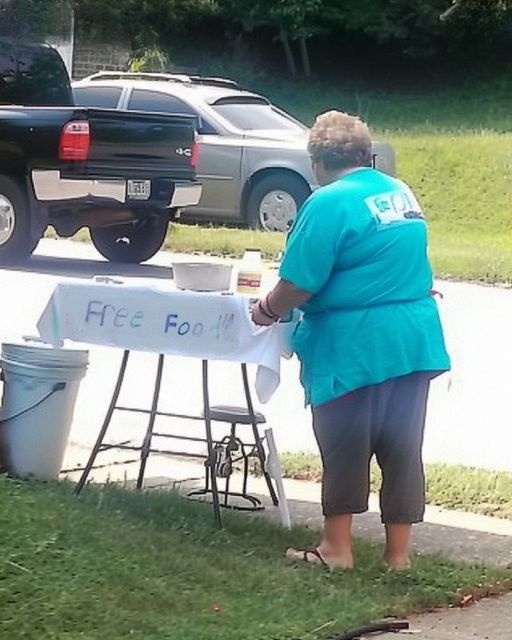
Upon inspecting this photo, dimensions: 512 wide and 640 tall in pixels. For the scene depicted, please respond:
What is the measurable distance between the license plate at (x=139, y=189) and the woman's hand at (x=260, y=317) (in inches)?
305

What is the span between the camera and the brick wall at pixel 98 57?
8891 millimetres

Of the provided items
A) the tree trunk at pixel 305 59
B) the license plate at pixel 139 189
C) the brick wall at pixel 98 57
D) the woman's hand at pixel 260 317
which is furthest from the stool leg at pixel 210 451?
the tree trunk at pixel 305 59

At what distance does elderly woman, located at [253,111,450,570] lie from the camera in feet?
18.6

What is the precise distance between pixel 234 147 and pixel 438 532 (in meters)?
11.2

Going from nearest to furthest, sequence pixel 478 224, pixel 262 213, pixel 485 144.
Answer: pixel 262 213 < pixel 478 224 < pixel 485 144

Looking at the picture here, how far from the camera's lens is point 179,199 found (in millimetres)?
13953

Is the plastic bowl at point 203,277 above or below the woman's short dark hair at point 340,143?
below

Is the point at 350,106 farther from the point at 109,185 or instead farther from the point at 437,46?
the point at 109,185

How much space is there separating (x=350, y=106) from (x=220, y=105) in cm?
1628

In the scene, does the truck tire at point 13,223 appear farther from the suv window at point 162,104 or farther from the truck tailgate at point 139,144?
the suv window at point 162,104

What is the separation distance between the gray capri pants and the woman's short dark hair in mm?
861

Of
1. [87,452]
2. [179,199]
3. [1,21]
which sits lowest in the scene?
[87,452]

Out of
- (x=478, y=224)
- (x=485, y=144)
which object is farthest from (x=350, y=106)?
(x=478, y=224)

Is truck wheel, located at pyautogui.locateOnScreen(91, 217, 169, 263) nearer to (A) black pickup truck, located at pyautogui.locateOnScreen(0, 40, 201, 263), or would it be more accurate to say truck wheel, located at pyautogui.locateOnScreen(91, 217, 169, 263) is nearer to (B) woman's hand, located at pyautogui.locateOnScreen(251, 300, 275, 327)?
(A) black pickup truck, located at pyautogui.locateOnScreen(0, 40, 201, 263)
